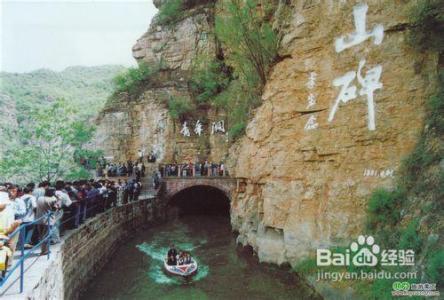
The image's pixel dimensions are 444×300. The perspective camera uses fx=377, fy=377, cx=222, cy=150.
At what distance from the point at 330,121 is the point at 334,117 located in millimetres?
200

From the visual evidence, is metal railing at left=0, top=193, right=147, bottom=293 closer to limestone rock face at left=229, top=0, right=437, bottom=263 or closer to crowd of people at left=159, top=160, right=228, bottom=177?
limestone rock face at left=229, top=0, right=437, bottom=263

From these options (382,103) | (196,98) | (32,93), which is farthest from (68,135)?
(32,93)

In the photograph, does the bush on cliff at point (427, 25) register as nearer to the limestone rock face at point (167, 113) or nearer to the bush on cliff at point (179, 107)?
the limestone rock face at point (167, 113)

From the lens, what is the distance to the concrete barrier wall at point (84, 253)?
903 cm

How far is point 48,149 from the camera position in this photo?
3073 centimetres

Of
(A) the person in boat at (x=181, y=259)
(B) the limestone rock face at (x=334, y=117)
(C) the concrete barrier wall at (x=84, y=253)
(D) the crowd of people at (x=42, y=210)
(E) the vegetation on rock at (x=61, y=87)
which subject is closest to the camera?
(D) the crowd of people at (x=42, y=210)

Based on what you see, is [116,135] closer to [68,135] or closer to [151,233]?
[68,135]

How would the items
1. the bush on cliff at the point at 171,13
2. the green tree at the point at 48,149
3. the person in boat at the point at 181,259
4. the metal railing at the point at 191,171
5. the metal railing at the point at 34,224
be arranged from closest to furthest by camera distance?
the metal railing at the point at 34,224 < the person in boat at the point at 181,259 < the green tree at the point at 48,149 < the metal railing at the point at 191,171 < the bush on cliff at the point at 171,13

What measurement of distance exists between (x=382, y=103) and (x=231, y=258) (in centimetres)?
1076

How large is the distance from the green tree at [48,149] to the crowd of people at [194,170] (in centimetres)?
731

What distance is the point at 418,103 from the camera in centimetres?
1146

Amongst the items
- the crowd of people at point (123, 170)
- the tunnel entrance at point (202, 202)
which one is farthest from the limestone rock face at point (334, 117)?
the tunnel entrance at point (202, 202)

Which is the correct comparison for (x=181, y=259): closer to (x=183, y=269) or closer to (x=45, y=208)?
(x=183, y=269)

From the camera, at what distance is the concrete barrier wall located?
9029 mm
